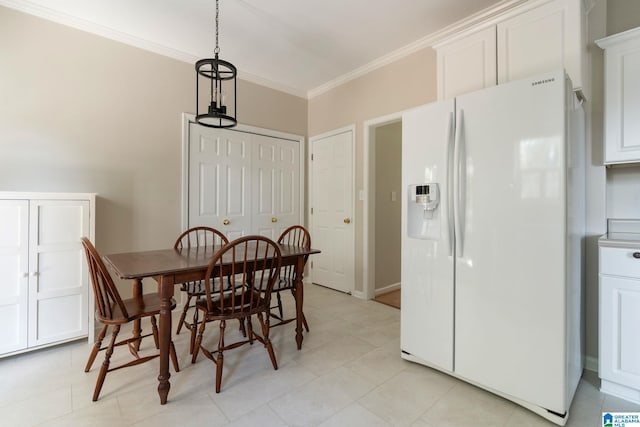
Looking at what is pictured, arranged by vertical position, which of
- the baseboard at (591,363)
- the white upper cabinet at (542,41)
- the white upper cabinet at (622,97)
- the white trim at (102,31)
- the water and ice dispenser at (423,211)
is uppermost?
the white trim at (102,31)

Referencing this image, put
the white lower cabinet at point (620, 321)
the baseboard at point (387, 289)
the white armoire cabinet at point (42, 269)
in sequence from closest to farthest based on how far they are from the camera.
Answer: the white lower cabinet at point (620, 321)
the white armoire cabinet at point (42, 269)
the baseboard at point (387, 289)

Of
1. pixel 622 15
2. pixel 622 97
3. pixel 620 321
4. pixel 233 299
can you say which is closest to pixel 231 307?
pixel 233 299

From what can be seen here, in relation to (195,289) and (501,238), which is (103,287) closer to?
(195,289)

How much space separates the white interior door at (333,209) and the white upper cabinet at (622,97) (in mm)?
2333

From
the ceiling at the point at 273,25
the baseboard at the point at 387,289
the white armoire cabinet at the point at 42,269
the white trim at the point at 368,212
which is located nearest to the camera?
the white armoire cabinet at the point at 42,269

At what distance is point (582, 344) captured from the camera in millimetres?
2000

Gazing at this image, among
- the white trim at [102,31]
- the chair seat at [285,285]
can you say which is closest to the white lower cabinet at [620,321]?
the chair seat at [285,285]

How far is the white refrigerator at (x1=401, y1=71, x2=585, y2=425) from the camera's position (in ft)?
4.86

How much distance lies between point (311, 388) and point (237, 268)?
88cm

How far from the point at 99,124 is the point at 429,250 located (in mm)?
3060

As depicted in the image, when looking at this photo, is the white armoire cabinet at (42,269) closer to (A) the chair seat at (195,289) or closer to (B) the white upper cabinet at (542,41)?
(A) the chair seat at (195,289)

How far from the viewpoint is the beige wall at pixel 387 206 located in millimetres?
3795

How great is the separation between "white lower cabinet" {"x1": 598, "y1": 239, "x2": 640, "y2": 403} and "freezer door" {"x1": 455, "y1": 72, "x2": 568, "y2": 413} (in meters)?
0.53

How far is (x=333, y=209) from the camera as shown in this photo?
3992mm
